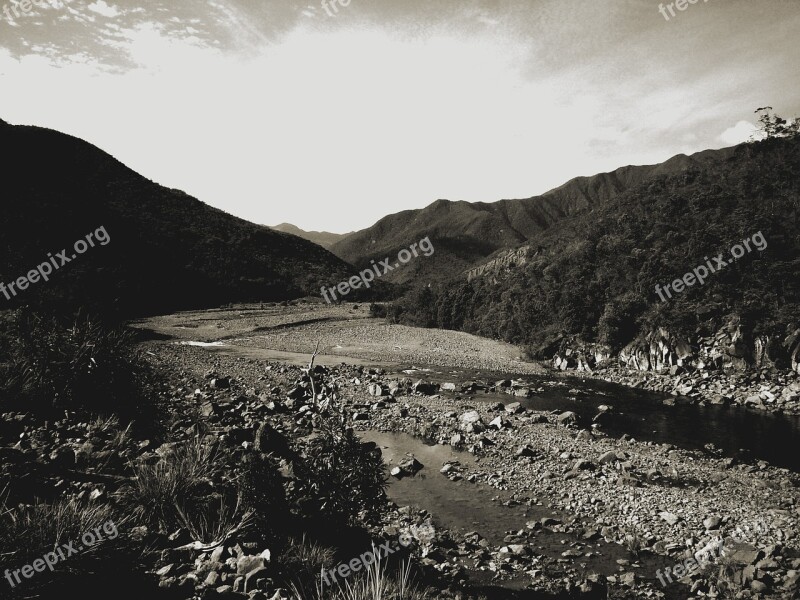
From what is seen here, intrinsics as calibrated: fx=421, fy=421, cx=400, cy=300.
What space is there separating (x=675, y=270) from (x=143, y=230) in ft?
268

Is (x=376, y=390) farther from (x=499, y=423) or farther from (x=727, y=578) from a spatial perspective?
(x=727, y=578)

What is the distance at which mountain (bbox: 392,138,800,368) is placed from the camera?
26.3m

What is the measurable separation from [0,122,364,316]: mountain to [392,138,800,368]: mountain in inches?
1799

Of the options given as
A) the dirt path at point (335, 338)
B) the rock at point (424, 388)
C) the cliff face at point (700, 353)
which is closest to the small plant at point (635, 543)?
the rock at point (424, 388)

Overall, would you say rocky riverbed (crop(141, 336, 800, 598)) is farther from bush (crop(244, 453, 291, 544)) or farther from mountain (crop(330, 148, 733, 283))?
mountain (crop(330, 148, 733, 283))

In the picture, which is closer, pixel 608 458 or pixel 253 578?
pixel 253 578

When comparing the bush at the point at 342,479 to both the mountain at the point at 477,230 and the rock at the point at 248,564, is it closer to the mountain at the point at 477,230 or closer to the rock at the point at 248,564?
the rock at the point at 248,564

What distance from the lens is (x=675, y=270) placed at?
30703 mm

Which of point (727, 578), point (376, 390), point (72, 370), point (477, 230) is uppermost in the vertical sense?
point (477, 230)

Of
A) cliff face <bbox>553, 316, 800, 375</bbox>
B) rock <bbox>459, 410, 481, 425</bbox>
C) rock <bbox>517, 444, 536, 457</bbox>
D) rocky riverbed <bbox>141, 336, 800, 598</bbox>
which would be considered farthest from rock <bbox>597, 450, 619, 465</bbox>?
cliff face <bbox>553, 316, 800, 375</bbox>

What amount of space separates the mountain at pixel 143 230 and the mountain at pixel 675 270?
45704 mm

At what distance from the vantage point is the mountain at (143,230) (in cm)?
6234

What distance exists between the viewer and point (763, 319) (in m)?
24.8

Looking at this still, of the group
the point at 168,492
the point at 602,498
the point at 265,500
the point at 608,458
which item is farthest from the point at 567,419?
the point at 168,492
